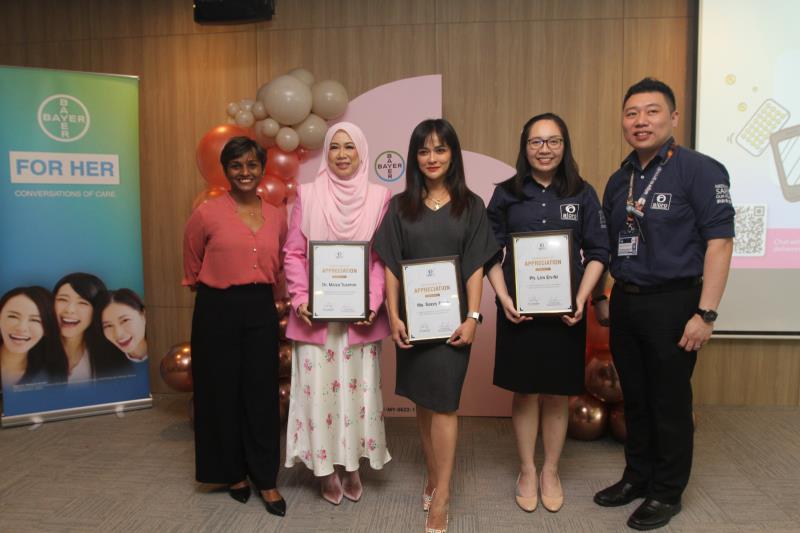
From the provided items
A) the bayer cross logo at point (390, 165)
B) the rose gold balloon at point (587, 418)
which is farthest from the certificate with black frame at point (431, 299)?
the bayer cross logo at point (390, 165)

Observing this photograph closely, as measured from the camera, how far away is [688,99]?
3688 millimetres

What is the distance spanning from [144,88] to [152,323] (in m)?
1.67

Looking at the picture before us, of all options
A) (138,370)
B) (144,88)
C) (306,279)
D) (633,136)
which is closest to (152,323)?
(138,370)

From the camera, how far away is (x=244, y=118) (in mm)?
3518

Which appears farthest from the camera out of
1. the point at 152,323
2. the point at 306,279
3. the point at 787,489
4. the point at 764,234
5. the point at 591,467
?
the point at 152,323

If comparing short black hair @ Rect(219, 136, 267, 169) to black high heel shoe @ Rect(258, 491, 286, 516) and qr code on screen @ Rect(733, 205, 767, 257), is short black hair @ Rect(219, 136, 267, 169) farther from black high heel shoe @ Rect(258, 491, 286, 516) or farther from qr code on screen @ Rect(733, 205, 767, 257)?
qr code on screen @ Rect(733, 205, 767, 257)

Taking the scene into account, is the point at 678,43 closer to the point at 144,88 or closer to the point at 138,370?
the point at 144,88

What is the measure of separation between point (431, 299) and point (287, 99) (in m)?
1.77

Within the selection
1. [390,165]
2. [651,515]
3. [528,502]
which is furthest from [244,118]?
[651,515]

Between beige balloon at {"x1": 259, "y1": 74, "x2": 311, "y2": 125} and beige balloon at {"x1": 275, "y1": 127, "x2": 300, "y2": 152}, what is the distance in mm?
57

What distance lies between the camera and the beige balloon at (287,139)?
347 centimetres

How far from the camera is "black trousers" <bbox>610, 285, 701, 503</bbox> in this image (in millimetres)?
2291

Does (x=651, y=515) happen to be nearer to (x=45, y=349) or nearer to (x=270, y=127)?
(x=270, y=127)

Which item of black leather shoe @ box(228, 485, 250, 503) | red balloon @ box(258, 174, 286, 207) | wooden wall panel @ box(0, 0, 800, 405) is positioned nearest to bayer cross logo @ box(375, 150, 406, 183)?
wooden wall panel @ box(0, 0, 800, 405)
